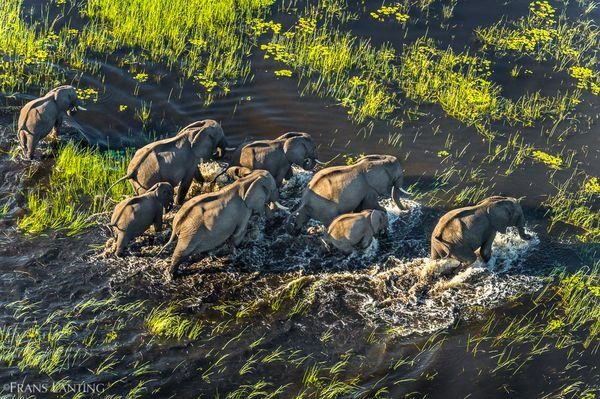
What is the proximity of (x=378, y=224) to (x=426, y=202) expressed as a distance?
91.8 inches

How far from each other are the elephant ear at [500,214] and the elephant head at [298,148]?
11.9 feet

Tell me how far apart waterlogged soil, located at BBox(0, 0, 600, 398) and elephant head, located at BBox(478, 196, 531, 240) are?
73 cm

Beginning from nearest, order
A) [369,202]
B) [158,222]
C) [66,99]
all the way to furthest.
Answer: [158,222] → [369,202] → [66,99]

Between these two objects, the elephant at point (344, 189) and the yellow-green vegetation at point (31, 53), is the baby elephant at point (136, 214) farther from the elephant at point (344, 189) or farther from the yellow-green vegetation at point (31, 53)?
the yellow-green vegetation at point (31, 53)

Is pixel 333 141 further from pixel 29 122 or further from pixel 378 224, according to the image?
pixel 29 122

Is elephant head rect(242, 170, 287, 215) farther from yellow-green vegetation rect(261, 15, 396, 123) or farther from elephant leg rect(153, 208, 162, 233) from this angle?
yellow-green vegetation rect(261, 15, 396, 123)

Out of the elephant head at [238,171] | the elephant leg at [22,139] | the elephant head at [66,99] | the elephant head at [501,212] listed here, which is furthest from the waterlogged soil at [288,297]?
the elephant head at [238,171]

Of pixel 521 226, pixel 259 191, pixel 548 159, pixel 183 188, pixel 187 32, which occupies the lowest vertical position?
pixel 183 188

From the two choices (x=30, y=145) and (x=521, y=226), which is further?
(x=30, y=145)

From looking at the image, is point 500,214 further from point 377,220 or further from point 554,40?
point 554,40

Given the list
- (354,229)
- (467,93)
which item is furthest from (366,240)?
(467,93)

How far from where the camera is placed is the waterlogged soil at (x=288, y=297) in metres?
11.4

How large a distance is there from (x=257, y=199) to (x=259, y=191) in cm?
14

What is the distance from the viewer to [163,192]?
43.9ft
